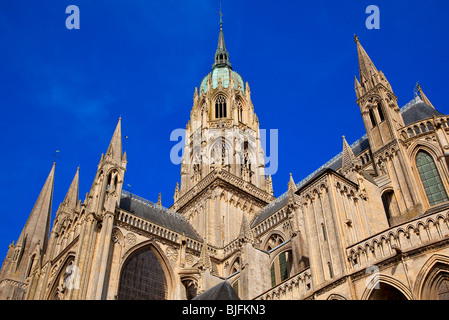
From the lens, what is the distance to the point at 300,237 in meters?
21.6

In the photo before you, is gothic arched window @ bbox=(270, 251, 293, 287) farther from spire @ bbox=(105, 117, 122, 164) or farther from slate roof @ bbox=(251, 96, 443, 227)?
spire @ bbox=(105, 117, 122, 164)

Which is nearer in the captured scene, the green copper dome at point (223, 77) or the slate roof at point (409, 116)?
the slate roof at point (409, 116)

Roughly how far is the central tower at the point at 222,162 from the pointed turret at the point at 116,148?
8.96m

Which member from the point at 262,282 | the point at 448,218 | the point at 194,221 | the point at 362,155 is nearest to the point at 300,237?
the point at 262,282

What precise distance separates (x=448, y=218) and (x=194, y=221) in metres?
24.7

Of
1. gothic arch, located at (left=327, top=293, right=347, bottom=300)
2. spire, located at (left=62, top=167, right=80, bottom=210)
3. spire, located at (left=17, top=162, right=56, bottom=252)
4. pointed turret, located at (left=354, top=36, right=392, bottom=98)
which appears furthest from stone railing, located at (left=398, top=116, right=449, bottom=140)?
spire, located at (left=17, top=162, right=56, bottom=252)

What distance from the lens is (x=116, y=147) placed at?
2919 centimetres

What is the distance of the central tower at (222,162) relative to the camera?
113 feet

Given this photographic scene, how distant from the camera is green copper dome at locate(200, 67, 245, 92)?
4739 centimetres

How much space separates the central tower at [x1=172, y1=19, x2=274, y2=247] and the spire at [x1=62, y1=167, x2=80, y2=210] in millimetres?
8960

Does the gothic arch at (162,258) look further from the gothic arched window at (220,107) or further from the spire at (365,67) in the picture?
the gothic arched window at (220,107)

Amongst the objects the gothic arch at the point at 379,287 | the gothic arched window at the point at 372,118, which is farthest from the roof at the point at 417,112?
the gothic arch at the point at 379,287

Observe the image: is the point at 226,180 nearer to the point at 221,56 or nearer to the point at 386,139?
the point at 386,139
